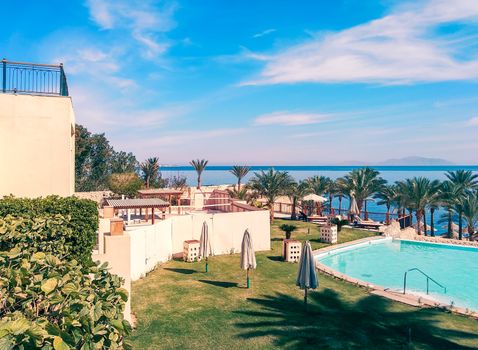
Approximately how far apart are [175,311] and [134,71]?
19.1m

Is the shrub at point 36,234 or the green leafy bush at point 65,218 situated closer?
the shrub at point 36,234

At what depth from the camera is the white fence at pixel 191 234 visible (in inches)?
619

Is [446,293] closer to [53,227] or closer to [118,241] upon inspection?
[118,241]

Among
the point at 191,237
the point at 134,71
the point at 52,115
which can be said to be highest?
the point at 134,71

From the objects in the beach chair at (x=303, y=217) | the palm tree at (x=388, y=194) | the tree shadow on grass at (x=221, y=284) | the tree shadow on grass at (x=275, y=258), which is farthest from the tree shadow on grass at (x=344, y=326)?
the palm tree at (x=388, y=194)

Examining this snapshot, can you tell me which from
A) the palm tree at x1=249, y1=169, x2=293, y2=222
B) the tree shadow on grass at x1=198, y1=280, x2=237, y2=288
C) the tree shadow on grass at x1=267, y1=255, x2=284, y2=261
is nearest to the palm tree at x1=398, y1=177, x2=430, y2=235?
the palm tree at x1=249, y1=169, x2=293, y2=222

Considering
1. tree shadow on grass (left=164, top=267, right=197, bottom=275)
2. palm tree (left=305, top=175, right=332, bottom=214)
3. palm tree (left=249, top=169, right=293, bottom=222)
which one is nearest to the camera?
tree shadow on grass (left=164, top=267, right=197, bottom=275)

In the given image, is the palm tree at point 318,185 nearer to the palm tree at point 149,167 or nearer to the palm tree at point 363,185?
the palm tree at point 363,185

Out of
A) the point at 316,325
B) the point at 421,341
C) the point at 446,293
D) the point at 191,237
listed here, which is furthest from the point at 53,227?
the point at 446,293

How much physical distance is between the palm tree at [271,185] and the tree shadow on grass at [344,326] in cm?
1758

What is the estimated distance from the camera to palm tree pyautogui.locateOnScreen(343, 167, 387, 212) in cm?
3406

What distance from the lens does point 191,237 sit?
19219mm

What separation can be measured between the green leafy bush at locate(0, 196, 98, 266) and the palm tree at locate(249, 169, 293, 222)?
2168 cm

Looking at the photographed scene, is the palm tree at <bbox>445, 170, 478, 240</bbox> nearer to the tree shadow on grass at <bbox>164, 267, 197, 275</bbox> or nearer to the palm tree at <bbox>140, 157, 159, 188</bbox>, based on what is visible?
the tree shadow on grass at <bbox>164, 267, 197, 275</bbox>
